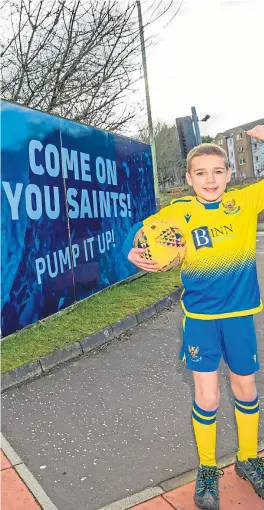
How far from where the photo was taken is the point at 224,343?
8.41 feet

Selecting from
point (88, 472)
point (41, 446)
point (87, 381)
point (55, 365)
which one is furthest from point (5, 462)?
point (55, 365)

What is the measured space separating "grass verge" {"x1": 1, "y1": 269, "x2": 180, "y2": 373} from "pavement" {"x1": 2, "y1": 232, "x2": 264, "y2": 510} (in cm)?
37

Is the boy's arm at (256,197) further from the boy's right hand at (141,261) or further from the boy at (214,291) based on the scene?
the boy's right hand at (141,261)

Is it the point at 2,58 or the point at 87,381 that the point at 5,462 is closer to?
the point at 87,381

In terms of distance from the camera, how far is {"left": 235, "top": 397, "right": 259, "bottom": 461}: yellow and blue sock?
8.70 ft

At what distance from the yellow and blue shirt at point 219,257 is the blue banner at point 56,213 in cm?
297

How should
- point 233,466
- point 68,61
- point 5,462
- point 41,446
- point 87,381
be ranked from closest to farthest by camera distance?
point 233,466 → point 5,462 → point 41,446 → point 87,381 → point 68,61

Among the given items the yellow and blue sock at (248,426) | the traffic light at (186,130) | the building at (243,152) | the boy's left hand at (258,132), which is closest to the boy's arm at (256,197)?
the boy's left hand at (258,132)

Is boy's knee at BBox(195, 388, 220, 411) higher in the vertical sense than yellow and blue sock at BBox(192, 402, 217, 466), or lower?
higher

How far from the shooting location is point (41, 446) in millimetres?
3389

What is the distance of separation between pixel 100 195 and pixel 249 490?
5473mm

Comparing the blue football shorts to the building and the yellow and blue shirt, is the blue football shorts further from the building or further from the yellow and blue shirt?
the building

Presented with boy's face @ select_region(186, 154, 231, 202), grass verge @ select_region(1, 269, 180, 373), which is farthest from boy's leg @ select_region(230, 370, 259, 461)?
grass verge @ select_region(1, 269, 180, 373)

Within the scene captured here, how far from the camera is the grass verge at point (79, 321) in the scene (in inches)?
197
